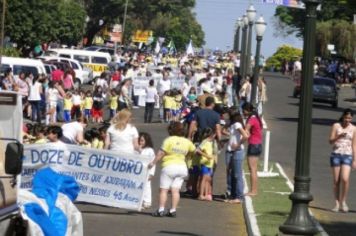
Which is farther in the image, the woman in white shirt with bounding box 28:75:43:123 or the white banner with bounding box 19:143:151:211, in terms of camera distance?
the woman in white shirt with bounding box 28:75:43:123

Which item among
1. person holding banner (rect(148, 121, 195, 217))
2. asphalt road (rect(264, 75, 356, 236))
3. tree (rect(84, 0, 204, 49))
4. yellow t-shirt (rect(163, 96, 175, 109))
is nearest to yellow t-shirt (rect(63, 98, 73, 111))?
yellow t-shirt (rect(163, 96, 175, 109))

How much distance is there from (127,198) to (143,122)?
77.5 feet

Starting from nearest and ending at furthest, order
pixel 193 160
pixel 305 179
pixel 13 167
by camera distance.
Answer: pixel 13 167 < pixel 305 179 < pixel 193 160

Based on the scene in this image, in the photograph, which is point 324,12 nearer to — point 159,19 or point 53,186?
point 159,19

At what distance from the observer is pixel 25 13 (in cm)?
6084

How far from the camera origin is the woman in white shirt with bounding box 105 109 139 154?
18.9 metres

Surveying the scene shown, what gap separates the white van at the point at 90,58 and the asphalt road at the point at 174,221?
4841cm

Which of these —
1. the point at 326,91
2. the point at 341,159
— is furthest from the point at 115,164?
the point at 326,91

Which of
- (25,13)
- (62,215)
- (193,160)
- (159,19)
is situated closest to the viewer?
(62,215)

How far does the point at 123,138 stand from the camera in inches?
746

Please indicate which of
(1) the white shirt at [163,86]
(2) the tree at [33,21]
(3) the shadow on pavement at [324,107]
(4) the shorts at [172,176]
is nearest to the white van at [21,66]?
(1) the white shirt at [163,86]

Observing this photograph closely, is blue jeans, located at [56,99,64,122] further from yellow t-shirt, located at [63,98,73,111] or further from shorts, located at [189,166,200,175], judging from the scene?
shorts, located at [189,166,200,175]

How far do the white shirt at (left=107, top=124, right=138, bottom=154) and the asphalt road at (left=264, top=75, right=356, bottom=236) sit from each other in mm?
3285

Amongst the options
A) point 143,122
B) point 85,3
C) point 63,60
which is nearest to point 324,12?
point 85,3
